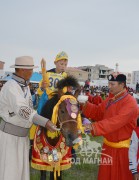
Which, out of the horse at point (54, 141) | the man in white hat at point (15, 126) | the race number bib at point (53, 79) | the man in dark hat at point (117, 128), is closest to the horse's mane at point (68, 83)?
the horse at point (54, 141)

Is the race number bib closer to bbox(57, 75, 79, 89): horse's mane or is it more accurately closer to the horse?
the horse

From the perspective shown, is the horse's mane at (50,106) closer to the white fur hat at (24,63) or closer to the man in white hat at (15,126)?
the man in white hat at (15,126)

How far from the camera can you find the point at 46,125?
9.70ft

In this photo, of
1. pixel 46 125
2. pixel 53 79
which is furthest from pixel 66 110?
pixel 53 79

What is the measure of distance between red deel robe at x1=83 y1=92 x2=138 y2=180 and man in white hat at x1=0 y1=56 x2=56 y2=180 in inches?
41.0

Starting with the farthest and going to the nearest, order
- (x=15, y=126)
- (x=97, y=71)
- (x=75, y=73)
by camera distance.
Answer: (x=97, y=71)
(x=75, y=73)
(x=15, y=126)

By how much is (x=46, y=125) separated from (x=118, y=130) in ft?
4.36

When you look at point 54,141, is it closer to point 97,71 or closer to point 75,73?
point 75,73

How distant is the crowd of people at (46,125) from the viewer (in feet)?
10.3

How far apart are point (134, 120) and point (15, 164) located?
6.00 ft

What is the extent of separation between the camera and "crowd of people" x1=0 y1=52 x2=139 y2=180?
314cm

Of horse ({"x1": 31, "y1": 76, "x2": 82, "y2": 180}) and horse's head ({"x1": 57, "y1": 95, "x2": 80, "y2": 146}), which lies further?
horse ({"x1": 31, "y1": 76, "x2": 82, "y2": 180})

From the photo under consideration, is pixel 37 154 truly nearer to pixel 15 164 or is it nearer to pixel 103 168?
pixel 15 164

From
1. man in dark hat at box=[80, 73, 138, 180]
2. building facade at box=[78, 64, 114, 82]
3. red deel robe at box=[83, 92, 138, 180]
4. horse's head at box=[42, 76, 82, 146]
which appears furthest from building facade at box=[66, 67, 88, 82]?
building facade at box=[78, 64, 114, 82]
